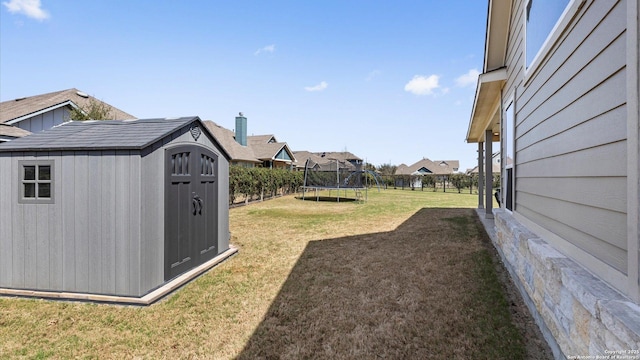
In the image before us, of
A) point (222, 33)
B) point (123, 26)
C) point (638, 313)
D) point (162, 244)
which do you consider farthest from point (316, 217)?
point (638, 313)

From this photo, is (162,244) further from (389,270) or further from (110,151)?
(389,270)

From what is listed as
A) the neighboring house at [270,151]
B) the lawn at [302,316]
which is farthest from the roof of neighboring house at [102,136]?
the neighboring house at [270,151]

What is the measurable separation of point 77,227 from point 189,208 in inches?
50.0

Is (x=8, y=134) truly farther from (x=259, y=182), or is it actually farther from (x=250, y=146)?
(x=250, y=146)

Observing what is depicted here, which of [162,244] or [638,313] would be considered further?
[162,244]

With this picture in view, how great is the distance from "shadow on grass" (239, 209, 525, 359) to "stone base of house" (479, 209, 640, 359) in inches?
13.5

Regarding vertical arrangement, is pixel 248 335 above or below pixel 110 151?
below

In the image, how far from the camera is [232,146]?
2233cm

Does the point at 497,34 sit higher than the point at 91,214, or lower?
higher

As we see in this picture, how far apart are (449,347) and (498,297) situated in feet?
4.53

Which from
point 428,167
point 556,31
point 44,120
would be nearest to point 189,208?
point 556,31

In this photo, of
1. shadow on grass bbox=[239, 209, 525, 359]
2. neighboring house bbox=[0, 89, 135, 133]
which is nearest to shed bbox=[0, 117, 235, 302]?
shadow on grass bbox=[239, 209, 525, 359]

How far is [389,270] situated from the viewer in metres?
4.50

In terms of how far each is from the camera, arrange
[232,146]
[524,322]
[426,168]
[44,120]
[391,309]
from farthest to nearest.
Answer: [426,168]
[232,146]
[44,120]
[391,309]
[524,322]
